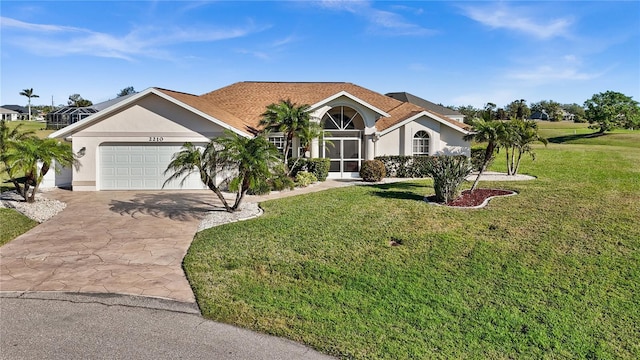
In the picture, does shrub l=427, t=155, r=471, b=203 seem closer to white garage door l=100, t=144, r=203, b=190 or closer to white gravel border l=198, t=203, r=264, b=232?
white gravel border l=198, t=203, r=264, b=232

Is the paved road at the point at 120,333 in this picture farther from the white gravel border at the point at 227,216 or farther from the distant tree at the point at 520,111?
the distant tree at the point at 520,111

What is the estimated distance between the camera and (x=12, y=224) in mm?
13055

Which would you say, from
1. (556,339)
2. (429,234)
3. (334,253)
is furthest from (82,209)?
(556,339)

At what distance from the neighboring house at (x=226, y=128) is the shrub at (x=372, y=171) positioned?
189cm

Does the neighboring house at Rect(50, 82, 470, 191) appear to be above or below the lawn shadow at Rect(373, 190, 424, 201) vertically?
above

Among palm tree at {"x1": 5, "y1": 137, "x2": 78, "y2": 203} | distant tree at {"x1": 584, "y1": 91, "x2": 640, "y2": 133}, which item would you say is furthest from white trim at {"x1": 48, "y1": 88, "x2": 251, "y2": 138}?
distant tree at {"x1": 584, "y1": 91, "x2": 640, "y2": 133}

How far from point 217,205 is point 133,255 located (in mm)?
5836

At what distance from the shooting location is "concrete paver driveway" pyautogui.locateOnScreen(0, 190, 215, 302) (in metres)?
8.48

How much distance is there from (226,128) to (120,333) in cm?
1351

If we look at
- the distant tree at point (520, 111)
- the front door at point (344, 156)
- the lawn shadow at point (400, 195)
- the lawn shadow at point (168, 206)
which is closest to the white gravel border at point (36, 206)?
the lawn shadow at point (168, 206)

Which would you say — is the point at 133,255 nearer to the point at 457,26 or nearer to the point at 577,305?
the point at 577,305

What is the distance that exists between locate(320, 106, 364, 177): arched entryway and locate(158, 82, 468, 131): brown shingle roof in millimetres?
1860

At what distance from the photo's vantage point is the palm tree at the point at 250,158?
13188 mm

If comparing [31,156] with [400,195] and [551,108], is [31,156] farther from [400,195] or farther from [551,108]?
[551,108]
